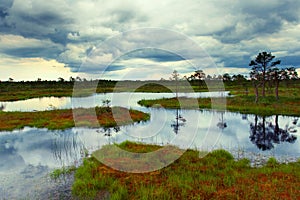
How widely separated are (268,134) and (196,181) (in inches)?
571

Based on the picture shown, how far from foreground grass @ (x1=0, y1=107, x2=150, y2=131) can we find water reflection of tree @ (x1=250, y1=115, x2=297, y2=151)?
13.1m

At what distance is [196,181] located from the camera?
34.2 ft

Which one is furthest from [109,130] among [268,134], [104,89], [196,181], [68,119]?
[104,89]

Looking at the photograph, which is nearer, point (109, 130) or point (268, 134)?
point (268, 134)

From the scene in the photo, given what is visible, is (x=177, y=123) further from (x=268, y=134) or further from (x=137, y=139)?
(x=268, y=134)

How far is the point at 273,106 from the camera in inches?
1377

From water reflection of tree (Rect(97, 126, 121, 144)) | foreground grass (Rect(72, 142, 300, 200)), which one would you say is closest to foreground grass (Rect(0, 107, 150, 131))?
water reflection of tree (Rect(97, 126, 121, 144))

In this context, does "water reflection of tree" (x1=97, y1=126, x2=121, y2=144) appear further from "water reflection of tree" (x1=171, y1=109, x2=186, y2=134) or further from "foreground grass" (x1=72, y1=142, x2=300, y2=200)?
"foreground grass" (x1=72, y1=142, x2=300, y2=200)

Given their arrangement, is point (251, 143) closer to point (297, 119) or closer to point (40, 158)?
point (297, 119)

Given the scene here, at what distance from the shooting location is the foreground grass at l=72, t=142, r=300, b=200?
926 centimetres

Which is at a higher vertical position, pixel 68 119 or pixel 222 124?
pixel 68 119

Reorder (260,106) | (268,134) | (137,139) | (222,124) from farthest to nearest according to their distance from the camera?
(260,106) < (222,124) < (268,134) < (137,139)

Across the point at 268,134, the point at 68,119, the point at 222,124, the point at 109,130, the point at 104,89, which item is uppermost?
the point at 104,89

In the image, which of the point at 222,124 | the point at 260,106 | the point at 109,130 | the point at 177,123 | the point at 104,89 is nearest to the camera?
the point at 109,130
